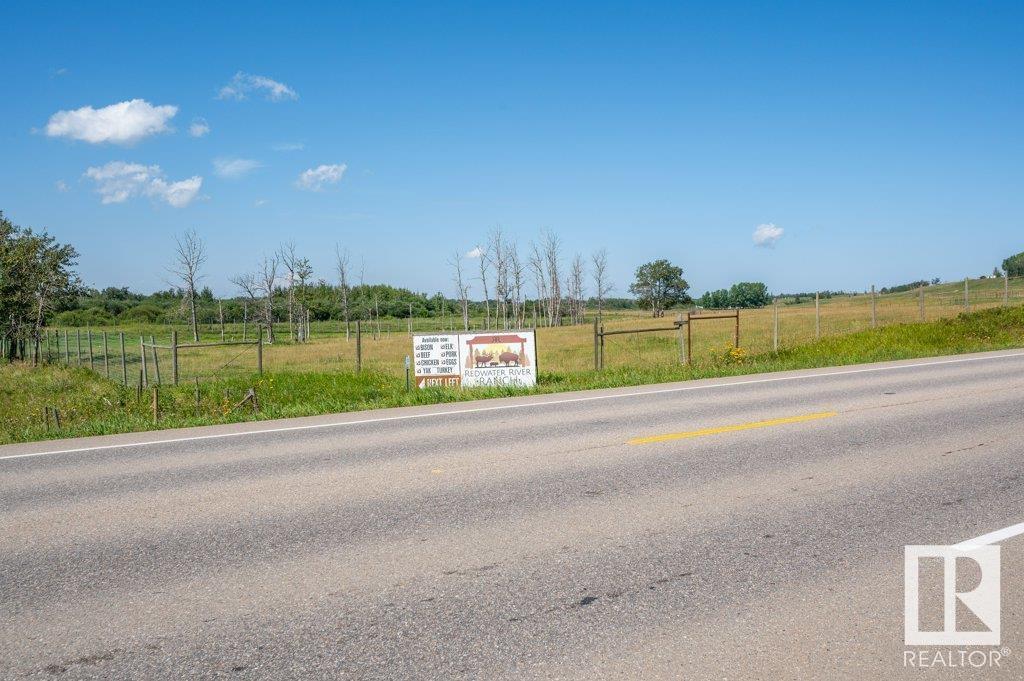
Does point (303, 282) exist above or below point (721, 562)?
above

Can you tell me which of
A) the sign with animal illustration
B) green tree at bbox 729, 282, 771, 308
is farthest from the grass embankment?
green tree at bbox 729, 282, 771, 308

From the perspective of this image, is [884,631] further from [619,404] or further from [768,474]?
[619,404]

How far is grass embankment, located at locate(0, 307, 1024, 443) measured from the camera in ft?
41.4

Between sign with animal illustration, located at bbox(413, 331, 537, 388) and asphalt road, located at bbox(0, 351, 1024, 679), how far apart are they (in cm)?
639

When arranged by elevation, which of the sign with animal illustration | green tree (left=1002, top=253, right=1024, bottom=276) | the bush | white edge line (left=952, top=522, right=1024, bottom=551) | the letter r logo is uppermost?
green tree (left=1002, top=253, right=1024, bottom=276)

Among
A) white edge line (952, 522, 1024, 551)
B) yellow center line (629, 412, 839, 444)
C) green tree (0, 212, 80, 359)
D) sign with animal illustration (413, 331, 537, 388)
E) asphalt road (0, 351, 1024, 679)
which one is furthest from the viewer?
green tree (0, 212, 80, 359)

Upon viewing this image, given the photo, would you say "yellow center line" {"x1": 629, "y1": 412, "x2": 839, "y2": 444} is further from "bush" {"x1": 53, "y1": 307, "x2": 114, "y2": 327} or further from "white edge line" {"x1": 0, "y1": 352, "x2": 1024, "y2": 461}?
"bush" {"x1": 53, "y1": 307, "x2": 114, "y2": 327}

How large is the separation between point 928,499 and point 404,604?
454 cm

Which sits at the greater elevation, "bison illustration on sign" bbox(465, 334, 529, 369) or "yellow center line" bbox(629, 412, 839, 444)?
"bison illustration on sign" bbox(465, 334, 529, 369)

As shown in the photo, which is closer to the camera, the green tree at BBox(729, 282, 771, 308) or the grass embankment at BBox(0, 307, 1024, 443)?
the grass embankment at BBox(0, 307, 1024, 443)

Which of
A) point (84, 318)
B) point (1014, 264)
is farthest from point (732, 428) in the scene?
point (1014, 264)

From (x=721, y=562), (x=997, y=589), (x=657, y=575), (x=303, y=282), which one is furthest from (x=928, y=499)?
(x=303, y=282)

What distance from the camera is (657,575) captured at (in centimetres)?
452

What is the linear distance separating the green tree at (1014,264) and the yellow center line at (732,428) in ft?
535
